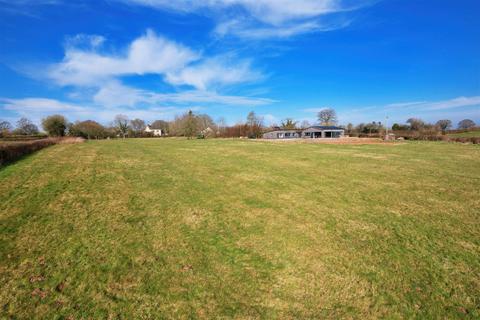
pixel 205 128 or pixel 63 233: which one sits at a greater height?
pixel 205 128

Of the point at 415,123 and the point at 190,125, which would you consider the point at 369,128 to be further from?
the point at 190,125

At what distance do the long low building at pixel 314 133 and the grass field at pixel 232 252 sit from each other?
66.9 m

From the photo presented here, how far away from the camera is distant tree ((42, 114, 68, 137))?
5700cm

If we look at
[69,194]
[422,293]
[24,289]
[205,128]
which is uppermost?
[205,128]

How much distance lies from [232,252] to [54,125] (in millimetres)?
73006

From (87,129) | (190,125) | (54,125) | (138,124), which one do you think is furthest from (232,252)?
(138,124)

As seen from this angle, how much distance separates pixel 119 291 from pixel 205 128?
8976 centimetres

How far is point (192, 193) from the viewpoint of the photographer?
870 centimetres

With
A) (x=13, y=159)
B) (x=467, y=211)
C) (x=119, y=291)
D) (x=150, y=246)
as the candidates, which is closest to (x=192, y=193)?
(x=150, y=246)

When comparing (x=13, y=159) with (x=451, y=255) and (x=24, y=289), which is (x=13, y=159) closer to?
(x=24, y=289)

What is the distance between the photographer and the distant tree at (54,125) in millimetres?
57000

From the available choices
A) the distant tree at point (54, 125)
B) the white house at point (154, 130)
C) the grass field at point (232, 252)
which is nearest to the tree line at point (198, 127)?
the distant tree at point (54, 125)

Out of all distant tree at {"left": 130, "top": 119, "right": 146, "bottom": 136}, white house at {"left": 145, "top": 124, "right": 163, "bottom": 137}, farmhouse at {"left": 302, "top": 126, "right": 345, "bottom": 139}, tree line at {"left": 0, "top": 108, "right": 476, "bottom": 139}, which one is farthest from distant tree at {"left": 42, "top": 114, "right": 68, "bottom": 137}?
farmhouse at {"left": 302, "top": 126, "right": 345, "bottom": 139}

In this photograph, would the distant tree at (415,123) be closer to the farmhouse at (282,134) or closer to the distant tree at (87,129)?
the farmhouse at (282,134)
